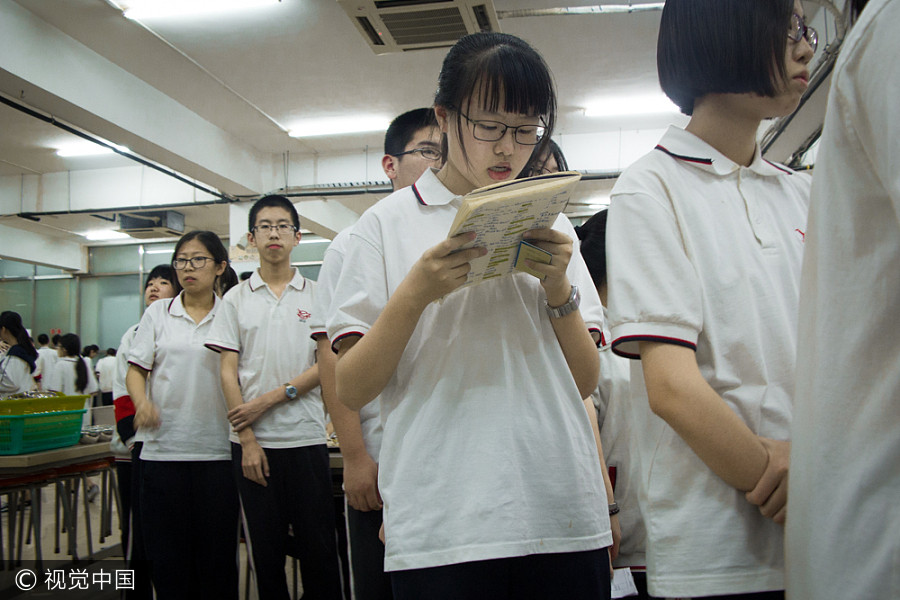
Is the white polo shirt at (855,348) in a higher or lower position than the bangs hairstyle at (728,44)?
lower

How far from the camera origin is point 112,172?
8.72 metres

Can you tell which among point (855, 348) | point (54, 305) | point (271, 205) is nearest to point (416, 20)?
point (271, 205)

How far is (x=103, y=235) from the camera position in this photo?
11.7 m

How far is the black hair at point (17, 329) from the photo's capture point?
20.0 ft

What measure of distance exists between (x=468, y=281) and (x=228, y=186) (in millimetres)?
7253

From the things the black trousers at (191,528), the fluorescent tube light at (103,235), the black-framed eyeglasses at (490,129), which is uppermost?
the fluorescent tube light at (103,235)

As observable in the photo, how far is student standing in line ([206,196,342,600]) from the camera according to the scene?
231cm

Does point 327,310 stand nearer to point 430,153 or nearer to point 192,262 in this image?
point 430,153

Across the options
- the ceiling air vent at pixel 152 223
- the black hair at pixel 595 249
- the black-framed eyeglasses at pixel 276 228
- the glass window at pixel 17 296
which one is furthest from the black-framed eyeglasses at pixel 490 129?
the glass window at pixel 17 296

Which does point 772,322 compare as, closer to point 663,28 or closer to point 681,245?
point 681,245

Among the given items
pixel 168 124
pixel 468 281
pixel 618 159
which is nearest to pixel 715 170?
pixel 468 281

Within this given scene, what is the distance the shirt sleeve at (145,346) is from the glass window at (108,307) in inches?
418

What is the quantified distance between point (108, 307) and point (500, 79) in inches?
525

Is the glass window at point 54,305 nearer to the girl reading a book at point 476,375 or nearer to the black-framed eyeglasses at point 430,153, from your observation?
the black-framed eyeglasses at point 430,153
